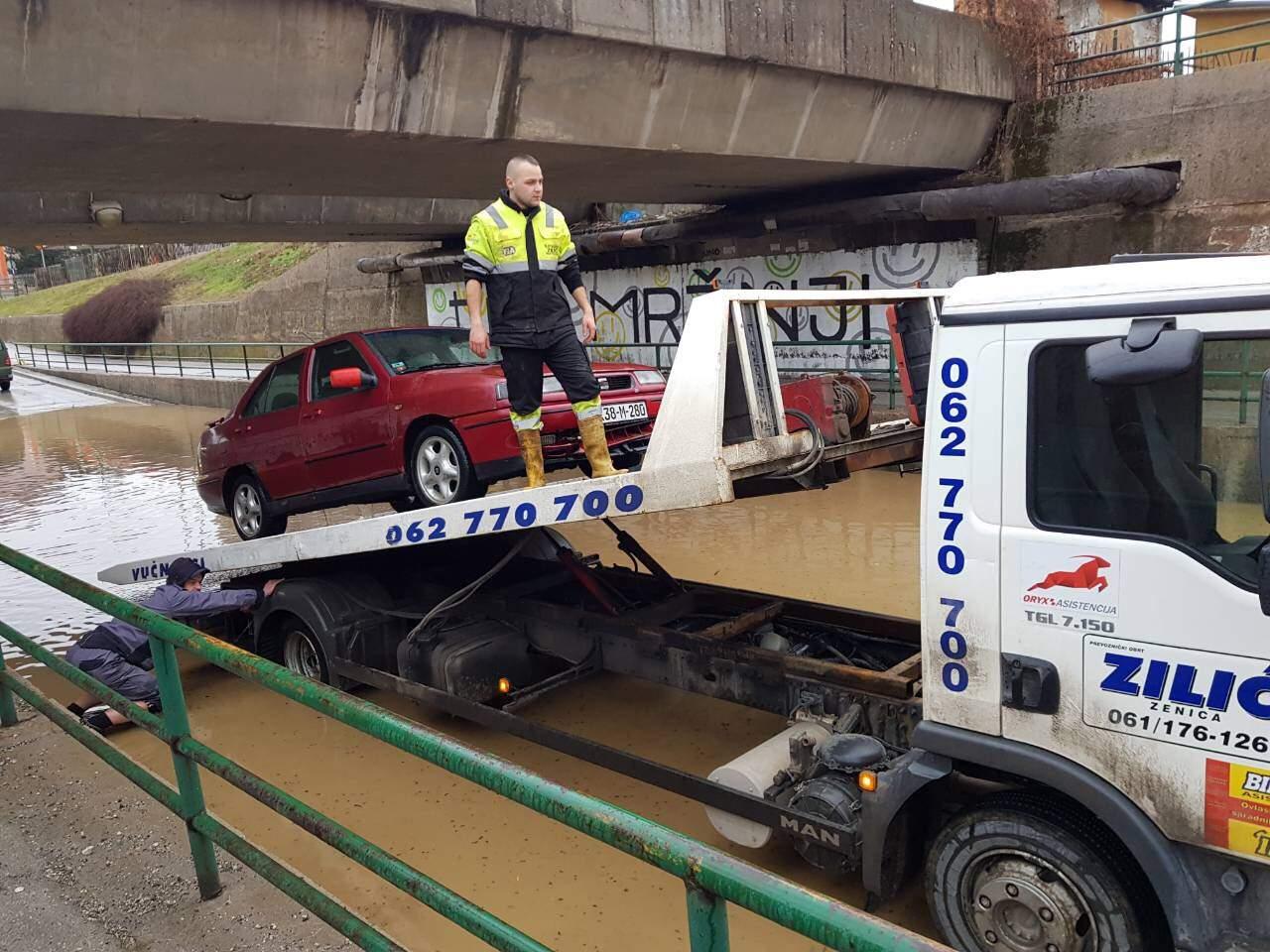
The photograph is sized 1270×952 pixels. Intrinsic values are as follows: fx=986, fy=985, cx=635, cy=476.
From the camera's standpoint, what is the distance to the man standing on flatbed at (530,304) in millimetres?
4770

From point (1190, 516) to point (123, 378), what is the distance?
31.3 metres

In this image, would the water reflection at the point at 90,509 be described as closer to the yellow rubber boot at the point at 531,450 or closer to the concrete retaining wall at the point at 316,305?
the yellow rubber boot at the point at 531,450

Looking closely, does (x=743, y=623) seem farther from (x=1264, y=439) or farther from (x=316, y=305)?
(x=316, y=305)

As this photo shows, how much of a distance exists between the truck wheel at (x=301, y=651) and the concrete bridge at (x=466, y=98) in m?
3.92

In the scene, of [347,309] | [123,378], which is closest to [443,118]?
[347,309]

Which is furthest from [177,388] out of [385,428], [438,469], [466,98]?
[438,469]

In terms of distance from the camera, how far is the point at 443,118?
8641 millimetres

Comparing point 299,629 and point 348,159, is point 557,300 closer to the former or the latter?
point 299,629

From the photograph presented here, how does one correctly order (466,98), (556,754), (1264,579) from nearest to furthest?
(1264,579), (556,754), (466,98)

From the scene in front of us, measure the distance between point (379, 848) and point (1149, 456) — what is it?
251 centimetres

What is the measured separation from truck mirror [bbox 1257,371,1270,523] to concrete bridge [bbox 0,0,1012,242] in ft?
23.3

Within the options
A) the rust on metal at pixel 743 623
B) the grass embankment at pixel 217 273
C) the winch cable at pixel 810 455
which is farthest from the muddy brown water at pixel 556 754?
the grass embankment at pixel 217 273

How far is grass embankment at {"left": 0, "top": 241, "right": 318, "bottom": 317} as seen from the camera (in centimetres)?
3641

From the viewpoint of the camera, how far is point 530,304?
15.9 ft
